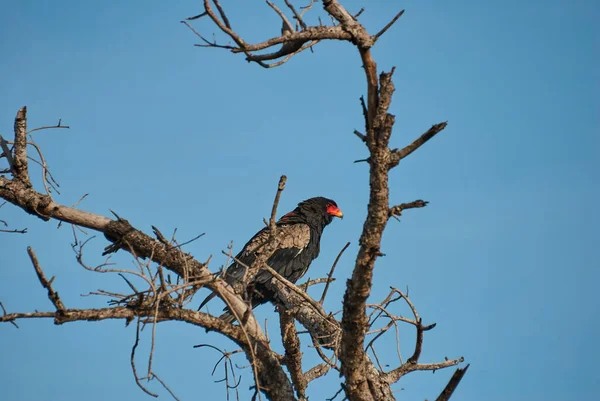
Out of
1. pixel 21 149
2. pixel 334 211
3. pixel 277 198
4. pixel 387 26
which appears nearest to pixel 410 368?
pixel 277 198

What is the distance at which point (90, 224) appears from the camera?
198 inches

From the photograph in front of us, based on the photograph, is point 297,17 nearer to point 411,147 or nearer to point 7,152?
point 411,147

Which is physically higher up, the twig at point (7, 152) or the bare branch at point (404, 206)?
the twig at point (7, 152)

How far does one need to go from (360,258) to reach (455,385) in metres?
0.99

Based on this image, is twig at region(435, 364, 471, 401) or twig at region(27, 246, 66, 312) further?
twig at region(435, 364, 471, 401)

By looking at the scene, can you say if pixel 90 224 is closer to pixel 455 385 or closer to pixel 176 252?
pixel 176 252

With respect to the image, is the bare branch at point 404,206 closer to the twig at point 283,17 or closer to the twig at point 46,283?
the twig at point 283,17

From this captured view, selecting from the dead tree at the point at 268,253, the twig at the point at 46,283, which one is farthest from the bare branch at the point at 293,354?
the twig at the point at 46,283

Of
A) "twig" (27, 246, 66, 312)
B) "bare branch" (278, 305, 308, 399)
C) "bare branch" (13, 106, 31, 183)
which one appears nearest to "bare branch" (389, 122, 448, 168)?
"twig" (27, 246, 66, 312)

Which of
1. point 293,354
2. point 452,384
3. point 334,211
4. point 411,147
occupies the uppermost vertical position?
point 334,211

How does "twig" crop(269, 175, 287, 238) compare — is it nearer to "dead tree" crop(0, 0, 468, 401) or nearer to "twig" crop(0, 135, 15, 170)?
"dead tree" crop(0, 0, 468, 401)

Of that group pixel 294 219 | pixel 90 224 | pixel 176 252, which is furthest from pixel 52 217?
pixel 294 219

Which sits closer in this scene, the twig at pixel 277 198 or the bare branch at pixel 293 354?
the twig at pixel 277 198

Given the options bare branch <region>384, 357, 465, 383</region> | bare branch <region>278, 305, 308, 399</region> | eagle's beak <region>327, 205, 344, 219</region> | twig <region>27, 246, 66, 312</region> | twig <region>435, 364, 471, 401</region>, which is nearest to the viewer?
twig <region>27, 246, 66, 312</region>
